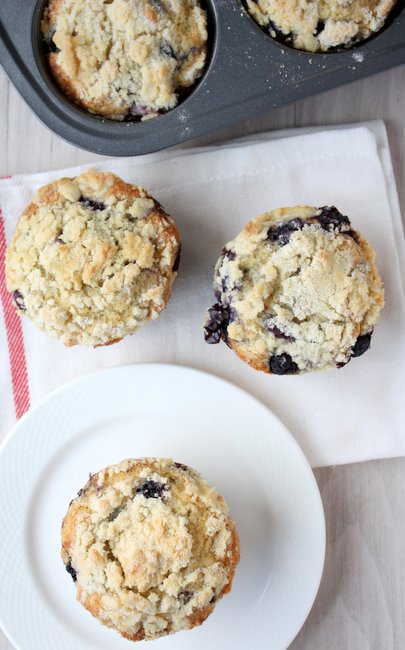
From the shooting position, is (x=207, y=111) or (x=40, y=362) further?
(x=40, y=362)

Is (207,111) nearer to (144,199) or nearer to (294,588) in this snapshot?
(144,199)

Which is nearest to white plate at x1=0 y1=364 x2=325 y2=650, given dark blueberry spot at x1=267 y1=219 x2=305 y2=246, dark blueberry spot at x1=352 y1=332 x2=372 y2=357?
dark blueberry spot at x1=352 y1=332 x2=372 y2=357

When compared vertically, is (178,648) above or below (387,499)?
below

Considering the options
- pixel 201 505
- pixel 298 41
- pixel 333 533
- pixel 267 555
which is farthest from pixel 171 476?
pixel 298 41

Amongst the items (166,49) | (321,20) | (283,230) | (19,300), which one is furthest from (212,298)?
(321,20)

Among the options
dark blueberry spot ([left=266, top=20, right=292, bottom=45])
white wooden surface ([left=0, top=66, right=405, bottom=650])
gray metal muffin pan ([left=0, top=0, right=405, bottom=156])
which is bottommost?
white wooden surface ([left=0, top=66, right=405, bottom=650])

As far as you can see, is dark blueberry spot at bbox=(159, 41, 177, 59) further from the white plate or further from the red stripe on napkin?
the white plate
